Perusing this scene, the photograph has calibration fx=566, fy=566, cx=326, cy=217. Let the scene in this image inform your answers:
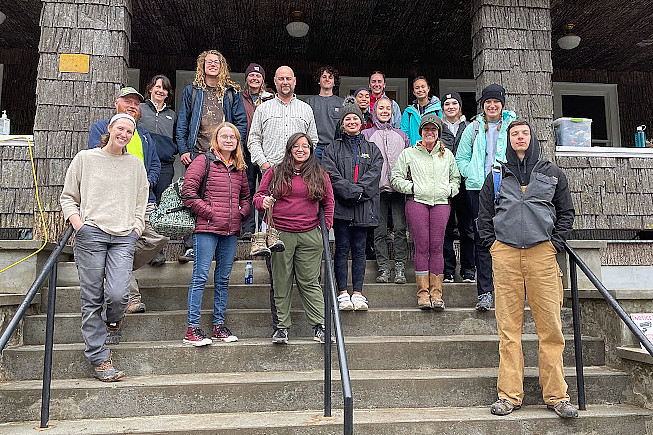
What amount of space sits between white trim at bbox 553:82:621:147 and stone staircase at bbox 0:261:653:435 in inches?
213

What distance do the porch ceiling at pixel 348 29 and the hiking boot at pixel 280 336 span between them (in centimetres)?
426

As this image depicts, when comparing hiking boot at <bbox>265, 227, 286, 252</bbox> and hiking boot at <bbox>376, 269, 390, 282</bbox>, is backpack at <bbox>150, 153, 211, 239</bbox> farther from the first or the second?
hiking boot at <bbox>376, 269, 390, 282</bbox>

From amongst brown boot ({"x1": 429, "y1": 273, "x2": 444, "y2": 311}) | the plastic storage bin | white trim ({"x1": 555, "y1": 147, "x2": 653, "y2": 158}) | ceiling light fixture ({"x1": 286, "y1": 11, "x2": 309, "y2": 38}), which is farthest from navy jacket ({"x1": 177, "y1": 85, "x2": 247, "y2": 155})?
the plastic storage bin

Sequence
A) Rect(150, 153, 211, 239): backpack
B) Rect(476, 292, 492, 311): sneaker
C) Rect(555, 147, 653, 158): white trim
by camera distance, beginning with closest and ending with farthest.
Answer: Rect(150, 153, 211, 239): backpack, Rect(476, 292, 492, 311): sneaker, Rect(555, 147, 653, 158): white trim

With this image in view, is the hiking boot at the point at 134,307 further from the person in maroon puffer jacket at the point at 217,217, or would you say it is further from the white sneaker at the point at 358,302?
the white sneaker at the point at 358,302

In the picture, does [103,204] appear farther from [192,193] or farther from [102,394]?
[102,394]

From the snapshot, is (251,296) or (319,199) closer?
(319,199)

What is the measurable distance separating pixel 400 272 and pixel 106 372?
2452 millimetres

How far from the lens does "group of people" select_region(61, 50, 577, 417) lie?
11.8ft

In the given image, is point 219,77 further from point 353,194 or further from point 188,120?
point 353,194

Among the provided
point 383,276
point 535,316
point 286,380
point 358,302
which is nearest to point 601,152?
point 383,276

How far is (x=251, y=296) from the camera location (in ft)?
15.3

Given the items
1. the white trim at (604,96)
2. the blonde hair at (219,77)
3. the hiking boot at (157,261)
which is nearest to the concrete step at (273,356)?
the hiking boot at (157,261)

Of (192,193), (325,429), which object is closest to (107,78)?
(192,193)
